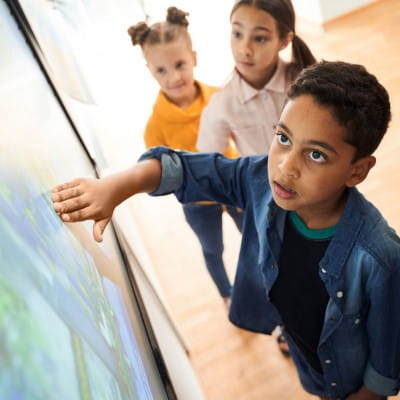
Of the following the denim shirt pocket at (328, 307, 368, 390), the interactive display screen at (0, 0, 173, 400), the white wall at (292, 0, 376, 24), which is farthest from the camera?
the white wall at (292, 0, 376, 24)

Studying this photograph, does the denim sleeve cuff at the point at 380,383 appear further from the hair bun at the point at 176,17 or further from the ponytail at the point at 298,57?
the hair bun at the point at 176,17

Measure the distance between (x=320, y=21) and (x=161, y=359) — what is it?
3521 mm

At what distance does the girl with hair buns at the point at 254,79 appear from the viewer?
42.9 inches

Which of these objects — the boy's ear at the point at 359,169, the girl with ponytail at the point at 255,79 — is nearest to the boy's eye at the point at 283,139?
the boy's ear at the point at 359,169

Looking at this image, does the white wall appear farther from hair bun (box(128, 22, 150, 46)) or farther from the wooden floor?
hair bun (box(128, 22, 150, 46))

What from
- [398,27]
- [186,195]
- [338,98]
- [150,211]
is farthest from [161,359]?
[398,27]

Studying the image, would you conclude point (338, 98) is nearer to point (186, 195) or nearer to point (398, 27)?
point (186, 195)

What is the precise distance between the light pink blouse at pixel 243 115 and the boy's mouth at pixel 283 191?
0.52 meters

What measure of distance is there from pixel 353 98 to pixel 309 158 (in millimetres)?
109

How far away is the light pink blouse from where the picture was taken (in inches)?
46.3

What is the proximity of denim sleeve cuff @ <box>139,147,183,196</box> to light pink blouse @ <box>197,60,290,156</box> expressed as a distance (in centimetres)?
40

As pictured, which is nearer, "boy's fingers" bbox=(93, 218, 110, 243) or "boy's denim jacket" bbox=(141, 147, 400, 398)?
"boy's fingers" bbox=(93, 218, 110, 243)

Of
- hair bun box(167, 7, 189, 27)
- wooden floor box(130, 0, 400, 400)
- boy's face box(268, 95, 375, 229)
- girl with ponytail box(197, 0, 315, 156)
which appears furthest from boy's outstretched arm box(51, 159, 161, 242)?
wooden floor box(130, 0, 400, 400)

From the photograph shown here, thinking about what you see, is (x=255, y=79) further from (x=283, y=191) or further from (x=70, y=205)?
(x=70, y=205)
